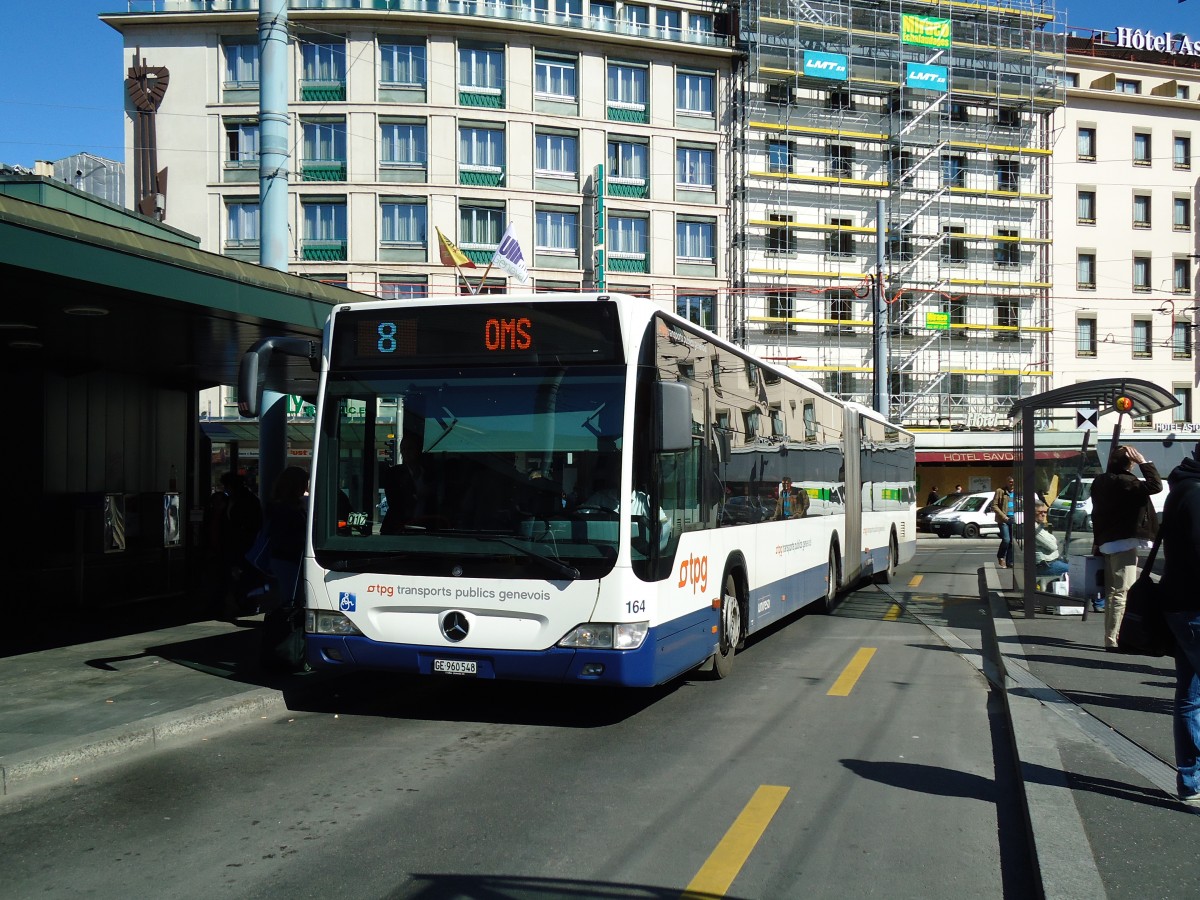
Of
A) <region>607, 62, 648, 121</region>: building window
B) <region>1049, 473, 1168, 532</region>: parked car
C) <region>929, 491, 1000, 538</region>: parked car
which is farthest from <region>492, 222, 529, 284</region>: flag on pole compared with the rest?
<region>929, 491, 1000, 538</region>: parked car

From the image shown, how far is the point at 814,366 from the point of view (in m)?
50.3

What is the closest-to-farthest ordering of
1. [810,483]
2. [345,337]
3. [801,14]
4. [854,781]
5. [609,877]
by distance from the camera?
1. [609,877]
2. [854,781]
3. [345,337]
4. [810,483]
5. [801,14]

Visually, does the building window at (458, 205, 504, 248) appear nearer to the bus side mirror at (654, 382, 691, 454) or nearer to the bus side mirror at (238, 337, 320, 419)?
the bus side mirror at (238, 337, 320, 419)

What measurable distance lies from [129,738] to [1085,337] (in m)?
55.2

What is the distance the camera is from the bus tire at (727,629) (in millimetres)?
9781

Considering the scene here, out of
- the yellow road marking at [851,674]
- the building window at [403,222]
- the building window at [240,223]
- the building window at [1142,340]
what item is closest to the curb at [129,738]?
the yellow road marking at [851,674]

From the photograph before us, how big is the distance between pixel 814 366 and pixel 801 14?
15.8 meters

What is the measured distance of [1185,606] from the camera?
18.2 feet

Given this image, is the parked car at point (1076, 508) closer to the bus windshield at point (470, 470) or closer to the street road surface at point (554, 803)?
the street road surface at point (554, 803)

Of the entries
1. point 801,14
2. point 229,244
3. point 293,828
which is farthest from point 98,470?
point 801,14

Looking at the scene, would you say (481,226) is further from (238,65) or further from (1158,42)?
(1158,42)

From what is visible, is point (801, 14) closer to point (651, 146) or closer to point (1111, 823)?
point (651, 146)

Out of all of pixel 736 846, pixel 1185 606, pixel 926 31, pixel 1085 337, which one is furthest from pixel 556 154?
pixel 736 846

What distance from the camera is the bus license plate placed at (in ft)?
25.6
